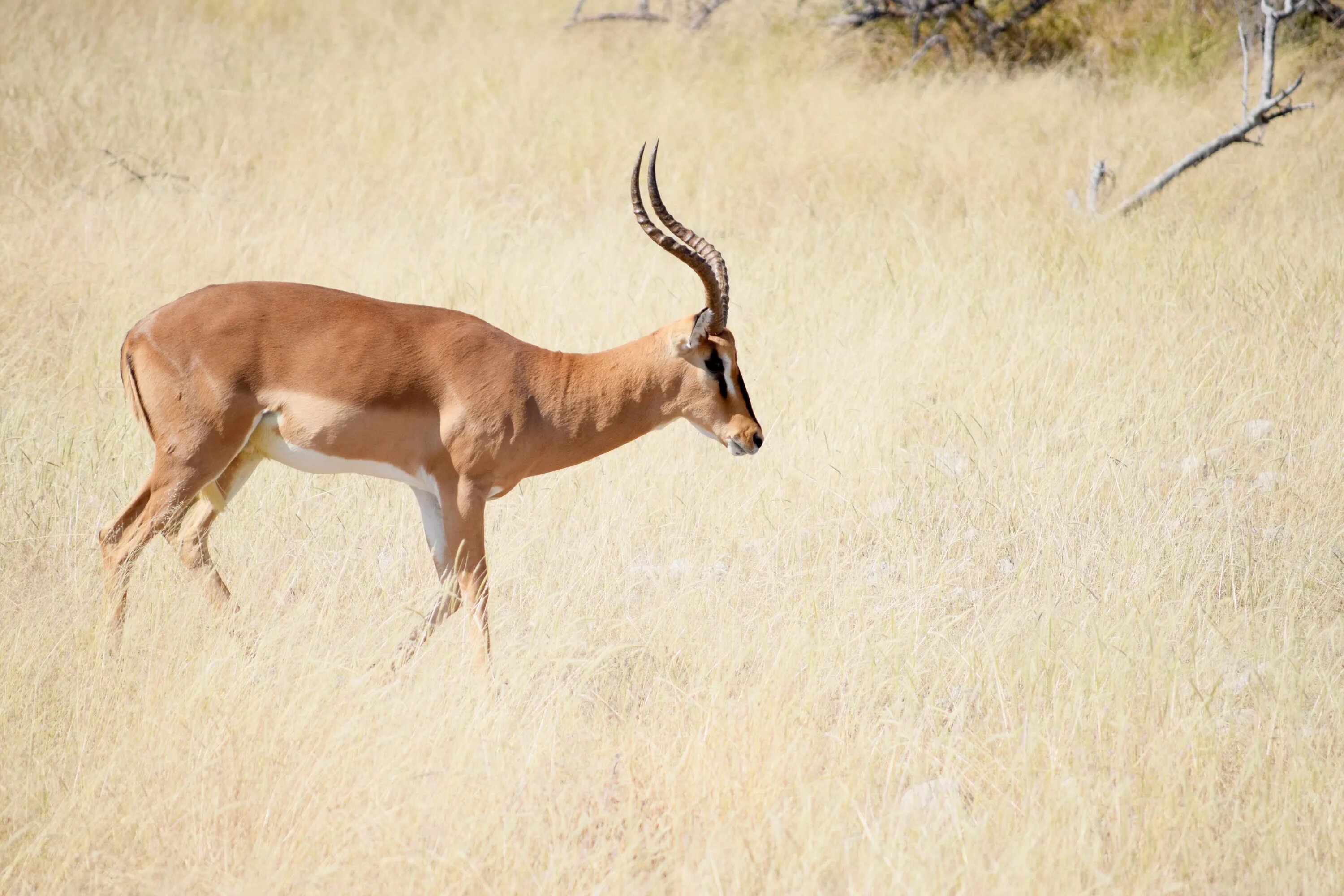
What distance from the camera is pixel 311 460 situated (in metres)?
4.05

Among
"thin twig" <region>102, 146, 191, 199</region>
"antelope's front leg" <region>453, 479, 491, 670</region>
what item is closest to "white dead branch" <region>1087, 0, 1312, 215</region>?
"antelope's front leg" <region>453, 479, 491, 670</region>

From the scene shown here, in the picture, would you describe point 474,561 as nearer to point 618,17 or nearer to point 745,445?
point 745,445

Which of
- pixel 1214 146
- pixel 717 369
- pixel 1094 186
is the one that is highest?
pixel 717 369

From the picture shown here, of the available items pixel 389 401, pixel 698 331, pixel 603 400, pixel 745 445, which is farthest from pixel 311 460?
pixel 745 445

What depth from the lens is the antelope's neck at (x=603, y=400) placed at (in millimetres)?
4301

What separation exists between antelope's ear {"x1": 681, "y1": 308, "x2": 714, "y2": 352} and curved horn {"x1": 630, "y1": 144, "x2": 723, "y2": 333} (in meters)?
0.01

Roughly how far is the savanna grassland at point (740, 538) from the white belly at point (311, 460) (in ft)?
1.25

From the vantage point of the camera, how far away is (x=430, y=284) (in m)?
7.38

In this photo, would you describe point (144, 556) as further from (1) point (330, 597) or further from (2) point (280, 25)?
(2) point (280, 25)

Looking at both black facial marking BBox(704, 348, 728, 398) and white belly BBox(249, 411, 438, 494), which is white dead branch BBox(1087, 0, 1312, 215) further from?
white belly BBox(249, 411, 438, 494)

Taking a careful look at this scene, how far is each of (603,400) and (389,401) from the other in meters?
0.73

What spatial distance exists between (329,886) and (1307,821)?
7.39ft

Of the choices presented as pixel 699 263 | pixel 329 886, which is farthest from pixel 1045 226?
pixel 329 886

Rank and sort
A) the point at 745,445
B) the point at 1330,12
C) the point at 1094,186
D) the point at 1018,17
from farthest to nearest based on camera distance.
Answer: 1. the point at 1018,17
2. the point at 1330,12
3. the point at 1094,186
4. the point at 745,445
